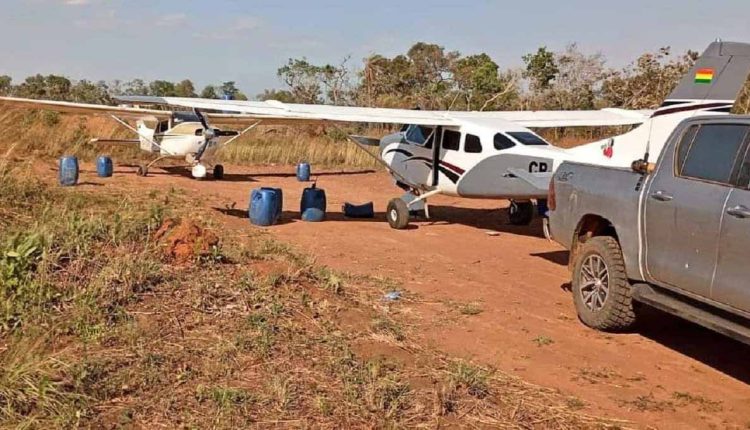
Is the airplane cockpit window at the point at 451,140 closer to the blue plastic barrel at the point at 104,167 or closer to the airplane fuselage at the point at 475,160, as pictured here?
the airplane fuselage at the point at 475,160

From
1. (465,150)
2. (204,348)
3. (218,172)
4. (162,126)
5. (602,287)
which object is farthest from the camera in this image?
(162,126)

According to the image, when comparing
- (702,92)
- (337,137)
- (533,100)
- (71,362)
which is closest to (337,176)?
(337,137)

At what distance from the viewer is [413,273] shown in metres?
9.55

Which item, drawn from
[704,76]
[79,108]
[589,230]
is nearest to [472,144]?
[704,76]

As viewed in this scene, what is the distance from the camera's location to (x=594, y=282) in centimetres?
713

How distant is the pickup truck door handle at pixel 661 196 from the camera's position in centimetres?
606

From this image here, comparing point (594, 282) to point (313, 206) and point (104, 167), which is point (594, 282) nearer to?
point (313, 206)

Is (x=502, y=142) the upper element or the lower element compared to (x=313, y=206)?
upper

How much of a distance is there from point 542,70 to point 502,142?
21296mm

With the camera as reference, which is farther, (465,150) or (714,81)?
(465,150)

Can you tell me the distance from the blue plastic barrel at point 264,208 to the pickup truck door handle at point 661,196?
791 cm

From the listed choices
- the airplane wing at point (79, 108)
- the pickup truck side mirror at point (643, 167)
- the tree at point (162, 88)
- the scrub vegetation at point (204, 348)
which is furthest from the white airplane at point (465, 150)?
the tree at point (162, 88)

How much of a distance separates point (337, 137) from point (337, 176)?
5.94 meters

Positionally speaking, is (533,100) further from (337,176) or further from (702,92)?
(702,92)
